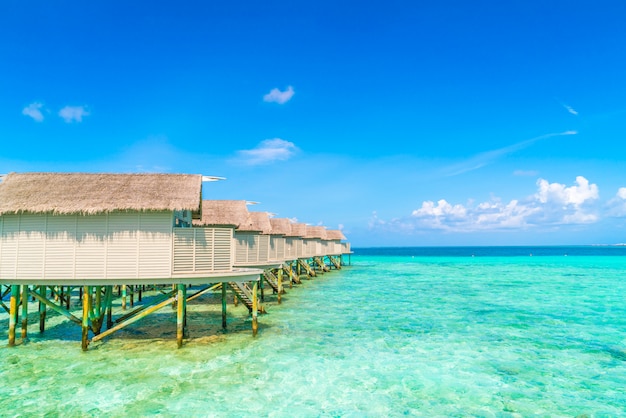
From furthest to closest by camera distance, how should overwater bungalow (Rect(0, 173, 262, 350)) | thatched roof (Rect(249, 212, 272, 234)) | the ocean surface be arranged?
thatched roof (Rect(249, 212, 272, 234)) → overwater bungalow (Rect(0, 173, 262, 350)) → the ocean surface

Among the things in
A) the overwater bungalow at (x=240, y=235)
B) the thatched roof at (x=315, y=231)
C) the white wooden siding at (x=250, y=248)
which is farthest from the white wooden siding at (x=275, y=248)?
the thatched roof at (x=315, y=231)

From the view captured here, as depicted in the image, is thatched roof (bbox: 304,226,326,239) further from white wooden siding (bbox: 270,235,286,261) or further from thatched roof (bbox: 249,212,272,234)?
white wooden siding (bbox: 270,235,286,261)

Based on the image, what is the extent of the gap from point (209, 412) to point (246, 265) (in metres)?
9.76

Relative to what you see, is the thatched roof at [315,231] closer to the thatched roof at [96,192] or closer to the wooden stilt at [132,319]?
the wooden stilt at [132,319]

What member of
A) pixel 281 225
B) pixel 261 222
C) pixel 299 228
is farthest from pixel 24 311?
pixel 299 228

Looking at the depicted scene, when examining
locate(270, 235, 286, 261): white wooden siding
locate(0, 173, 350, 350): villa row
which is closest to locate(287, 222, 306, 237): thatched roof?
locate(270, 235, 286, 261): white wooden siding

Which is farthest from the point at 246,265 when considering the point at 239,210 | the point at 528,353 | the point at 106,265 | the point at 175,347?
the point at 528,353

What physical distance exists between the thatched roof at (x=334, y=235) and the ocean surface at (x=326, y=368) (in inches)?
1536

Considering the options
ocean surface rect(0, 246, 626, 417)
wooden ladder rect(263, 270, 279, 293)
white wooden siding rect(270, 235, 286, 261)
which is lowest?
ocean surface rect(0, 246, 626, 417)

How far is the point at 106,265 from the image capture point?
1248cm

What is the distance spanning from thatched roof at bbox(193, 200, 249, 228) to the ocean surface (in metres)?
4.46

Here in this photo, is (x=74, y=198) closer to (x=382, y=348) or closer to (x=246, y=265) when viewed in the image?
(x=246, y=265)

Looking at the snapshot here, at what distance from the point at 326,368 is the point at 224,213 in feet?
35.4

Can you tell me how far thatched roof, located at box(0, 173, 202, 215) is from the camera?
1227 cm
